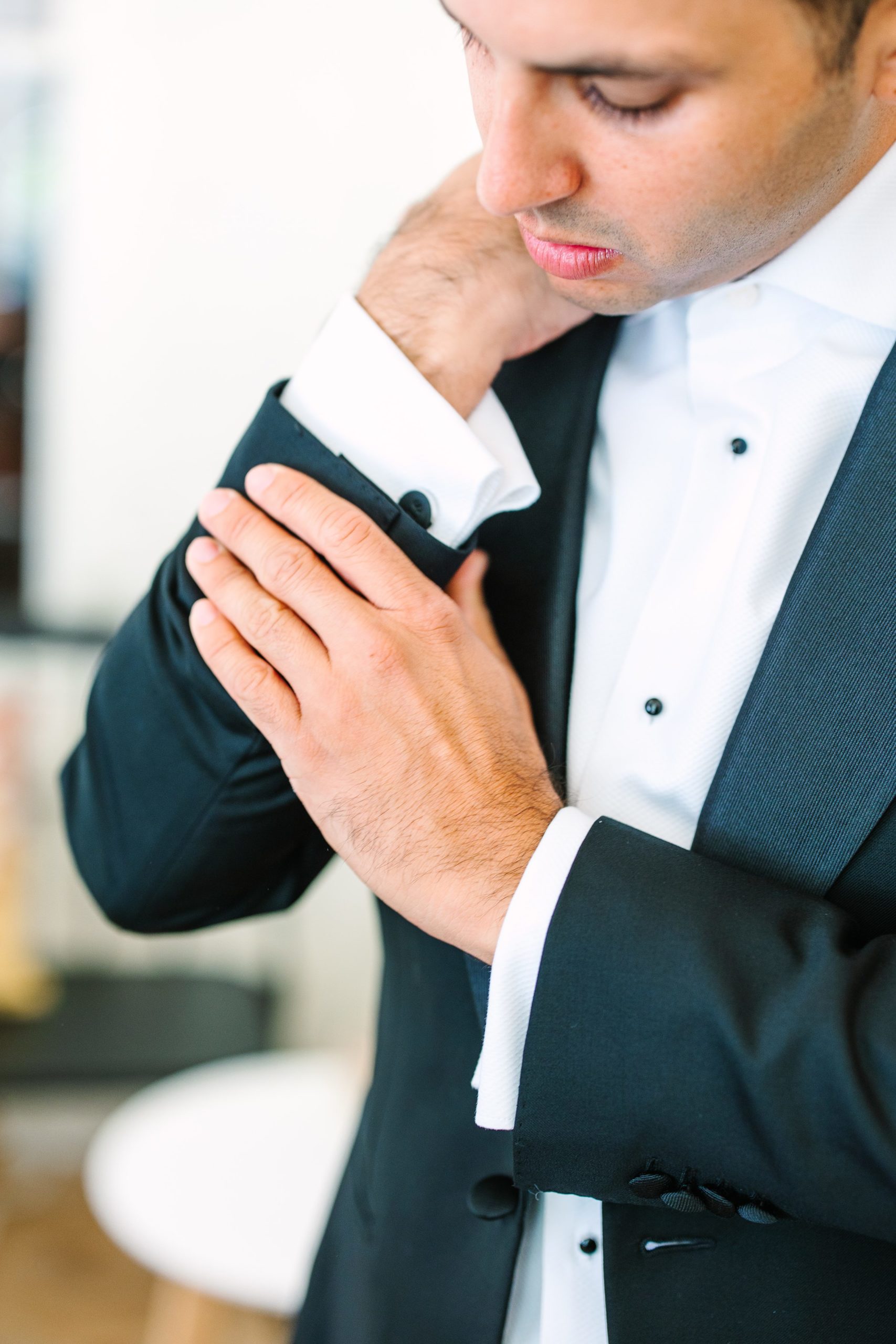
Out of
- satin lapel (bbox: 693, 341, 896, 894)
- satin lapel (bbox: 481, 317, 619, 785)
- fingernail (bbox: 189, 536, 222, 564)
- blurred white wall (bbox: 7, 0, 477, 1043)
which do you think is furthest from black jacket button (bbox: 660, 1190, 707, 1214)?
blurred white wall (bbox: 7, 0, 477, 1043)

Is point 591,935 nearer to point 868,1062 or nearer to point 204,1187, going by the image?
point 868,1062

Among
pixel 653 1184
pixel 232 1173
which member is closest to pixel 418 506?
pixel 653 1184

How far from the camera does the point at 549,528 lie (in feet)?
3.42

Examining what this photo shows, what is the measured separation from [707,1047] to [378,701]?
0.32 m

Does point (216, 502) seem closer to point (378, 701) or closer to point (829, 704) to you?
point (378, 701)

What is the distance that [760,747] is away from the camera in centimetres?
84

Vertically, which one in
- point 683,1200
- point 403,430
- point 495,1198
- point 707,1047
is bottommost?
point 495,1198

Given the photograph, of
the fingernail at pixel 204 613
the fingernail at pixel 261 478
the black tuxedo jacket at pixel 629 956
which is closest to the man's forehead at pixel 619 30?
the black tuxedo jacket at pixel 629 956

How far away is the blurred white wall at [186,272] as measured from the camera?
304 centimetres

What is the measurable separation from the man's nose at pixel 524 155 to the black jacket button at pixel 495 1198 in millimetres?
741

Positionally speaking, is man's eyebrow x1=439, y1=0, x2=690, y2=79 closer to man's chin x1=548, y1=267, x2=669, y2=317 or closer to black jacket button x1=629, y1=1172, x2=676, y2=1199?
man's chin x1=548, y1=267, x2=669, y2=317

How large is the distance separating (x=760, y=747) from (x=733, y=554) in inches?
7.9

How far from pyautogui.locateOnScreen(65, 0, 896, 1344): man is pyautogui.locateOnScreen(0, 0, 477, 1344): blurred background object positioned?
6.53 ft

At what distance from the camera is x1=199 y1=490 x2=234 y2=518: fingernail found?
1.00 meters
